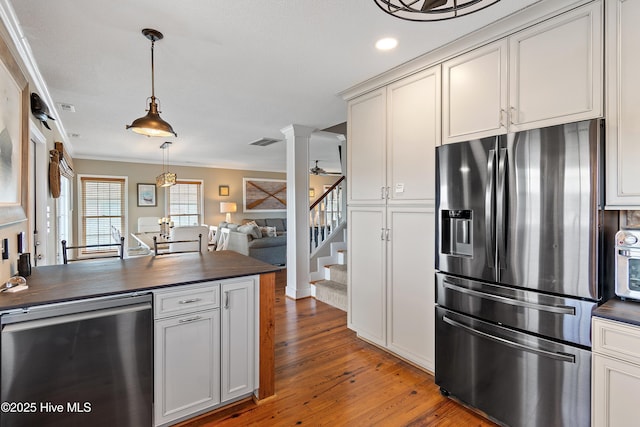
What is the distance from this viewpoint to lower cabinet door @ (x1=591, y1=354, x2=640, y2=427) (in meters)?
1.38

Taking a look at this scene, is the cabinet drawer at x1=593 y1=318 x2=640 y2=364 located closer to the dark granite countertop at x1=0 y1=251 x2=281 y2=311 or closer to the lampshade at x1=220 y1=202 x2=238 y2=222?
the dark granite countertop at x1=0 y1=251 x2=281 y2=311

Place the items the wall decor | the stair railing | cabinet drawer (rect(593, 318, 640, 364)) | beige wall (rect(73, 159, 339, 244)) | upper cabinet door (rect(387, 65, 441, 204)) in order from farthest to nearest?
1. the wall decor
2. beige wall (rect(73, 159, 339, 244))
3. the stair railing
4. upper cabinet door (rect(387, 65, 441, 204))
5. cabinet drawer (rect(593, 318, 640, 364))

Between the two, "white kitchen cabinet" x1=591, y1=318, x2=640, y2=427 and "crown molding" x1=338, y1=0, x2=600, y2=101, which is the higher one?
"crown molding" x1=338, y1=0, x2=600, y2=101

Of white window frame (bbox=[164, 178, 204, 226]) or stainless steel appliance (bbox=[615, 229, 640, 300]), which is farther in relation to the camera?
white window frame (bbox=[164, 178, 204, 226])

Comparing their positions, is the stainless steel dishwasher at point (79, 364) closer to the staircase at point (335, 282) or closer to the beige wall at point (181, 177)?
the staircase at point (335, 282)

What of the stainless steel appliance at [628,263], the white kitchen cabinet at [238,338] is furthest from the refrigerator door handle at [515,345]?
the white kitchen cabinet at [238,338]

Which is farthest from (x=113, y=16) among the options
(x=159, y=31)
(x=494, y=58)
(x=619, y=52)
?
(x=619, y=52)

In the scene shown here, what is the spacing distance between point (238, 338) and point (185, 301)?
442mm

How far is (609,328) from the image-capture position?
145cm

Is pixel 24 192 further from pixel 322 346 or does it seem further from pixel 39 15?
pixel 322 346

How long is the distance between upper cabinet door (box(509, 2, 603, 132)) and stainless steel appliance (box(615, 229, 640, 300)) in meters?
0.65

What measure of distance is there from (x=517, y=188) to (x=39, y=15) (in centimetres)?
303

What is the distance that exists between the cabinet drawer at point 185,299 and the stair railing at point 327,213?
3084 millimetres

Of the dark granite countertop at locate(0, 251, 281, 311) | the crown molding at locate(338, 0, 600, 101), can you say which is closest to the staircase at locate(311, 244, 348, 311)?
the dark granite countertop at locate(0, 251, 281, 311)
